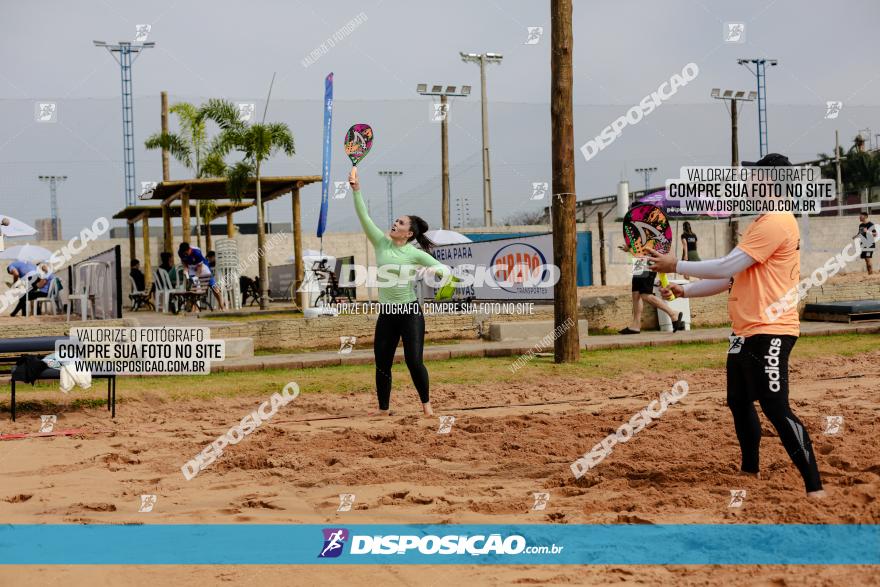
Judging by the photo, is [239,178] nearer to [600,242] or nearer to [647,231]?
[600,242]

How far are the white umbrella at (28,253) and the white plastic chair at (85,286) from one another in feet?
32.2

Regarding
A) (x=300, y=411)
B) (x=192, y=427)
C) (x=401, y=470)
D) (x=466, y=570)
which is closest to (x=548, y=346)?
(x=300, y=411)

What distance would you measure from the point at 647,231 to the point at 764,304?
83cm

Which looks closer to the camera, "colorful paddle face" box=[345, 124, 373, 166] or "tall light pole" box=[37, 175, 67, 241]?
"colorful paddle face" box=[345, 124, 373, 166]

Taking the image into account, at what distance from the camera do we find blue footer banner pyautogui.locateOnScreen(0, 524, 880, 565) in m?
3.94

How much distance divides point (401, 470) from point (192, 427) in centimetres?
312

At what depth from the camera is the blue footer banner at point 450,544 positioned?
3.94 meters

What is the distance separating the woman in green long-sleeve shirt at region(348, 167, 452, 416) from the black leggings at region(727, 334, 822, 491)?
11.0ft

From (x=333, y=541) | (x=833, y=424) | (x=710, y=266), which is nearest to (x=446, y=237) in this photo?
(x=833, y=424)

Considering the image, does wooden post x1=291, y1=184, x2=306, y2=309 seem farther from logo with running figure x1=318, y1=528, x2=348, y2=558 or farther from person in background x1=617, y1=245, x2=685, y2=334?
logo with running figure x1=318, y1=528, x2=348, y2=558

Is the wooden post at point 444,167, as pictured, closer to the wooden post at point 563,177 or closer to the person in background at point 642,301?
the person in background at point 642,301

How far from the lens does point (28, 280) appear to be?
20.1m

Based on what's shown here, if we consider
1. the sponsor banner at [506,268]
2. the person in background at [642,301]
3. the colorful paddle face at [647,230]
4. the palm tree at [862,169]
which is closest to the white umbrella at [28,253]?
the sponsor banner at [506,268]

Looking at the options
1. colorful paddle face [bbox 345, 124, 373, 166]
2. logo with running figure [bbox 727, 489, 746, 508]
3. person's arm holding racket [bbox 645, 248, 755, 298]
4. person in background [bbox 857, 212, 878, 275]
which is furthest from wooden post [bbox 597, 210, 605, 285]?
logo with running figure [bbox 727, 489, 746, 508]
